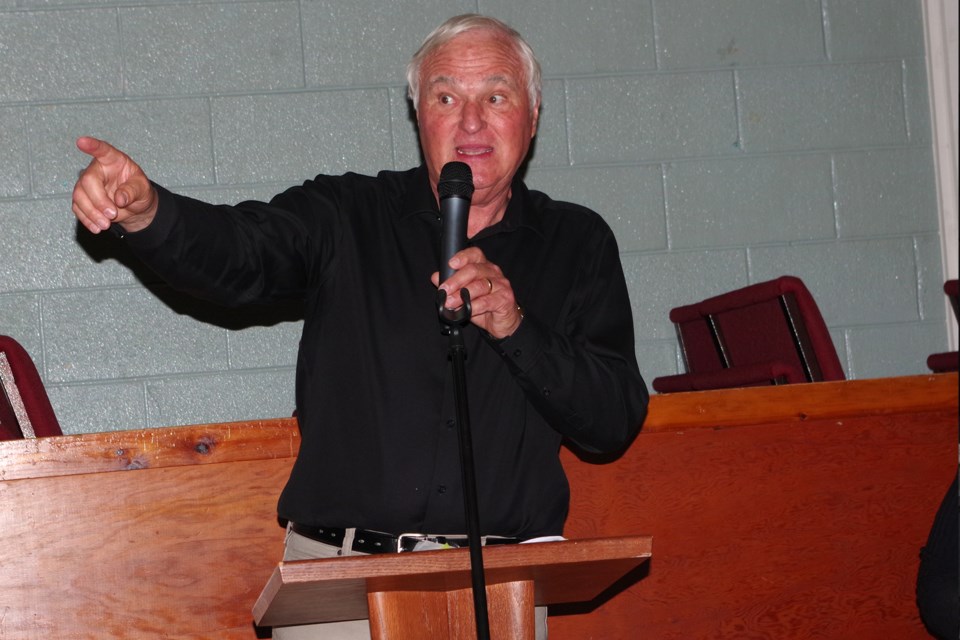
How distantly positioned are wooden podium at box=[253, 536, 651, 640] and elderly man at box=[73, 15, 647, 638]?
0.22 meters

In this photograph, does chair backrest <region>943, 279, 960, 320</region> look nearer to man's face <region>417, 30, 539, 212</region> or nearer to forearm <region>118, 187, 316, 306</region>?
man's face <region>417, 30, 539, 212</region>

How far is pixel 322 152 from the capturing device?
9.39 ft

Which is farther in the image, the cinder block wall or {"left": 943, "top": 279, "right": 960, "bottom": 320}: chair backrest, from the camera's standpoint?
the cinder block wall

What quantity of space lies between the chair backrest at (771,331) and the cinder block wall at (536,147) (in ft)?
2.07

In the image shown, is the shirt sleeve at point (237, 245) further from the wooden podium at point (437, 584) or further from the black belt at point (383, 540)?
the wooden podium at point (437, 584)

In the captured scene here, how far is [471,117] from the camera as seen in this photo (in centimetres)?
175

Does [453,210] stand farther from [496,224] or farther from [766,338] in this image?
[766,338]

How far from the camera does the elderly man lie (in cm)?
154

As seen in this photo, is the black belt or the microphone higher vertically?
the microphone

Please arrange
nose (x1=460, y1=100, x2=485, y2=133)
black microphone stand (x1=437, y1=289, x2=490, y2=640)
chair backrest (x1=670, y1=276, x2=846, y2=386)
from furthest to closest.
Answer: chair backrest (x1=670, y1=276, x2=846, y2=386) → nose (x1=460, y1=100, x2=485, y2=133) → black microphone stand (x1=437, y1=289, x2=490, y2=640)

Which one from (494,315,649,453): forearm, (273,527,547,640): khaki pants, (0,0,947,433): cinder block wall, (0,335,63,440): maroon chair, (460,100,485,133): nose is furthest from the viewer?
(0,0,947,433): cinder block wall

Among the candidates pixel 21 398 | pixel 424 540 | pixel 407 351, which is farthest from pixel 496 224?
pixel 21 398

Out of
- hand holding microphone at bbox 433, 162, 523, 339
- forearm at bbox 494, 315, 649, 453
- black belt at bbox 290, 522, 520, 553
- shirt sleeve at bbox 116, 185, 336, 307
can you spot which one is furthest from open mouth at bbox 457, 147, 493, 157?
black belt at bbox 290, 522, 520, 553

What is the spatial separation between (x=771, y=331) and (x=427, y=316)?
0.78 metres
